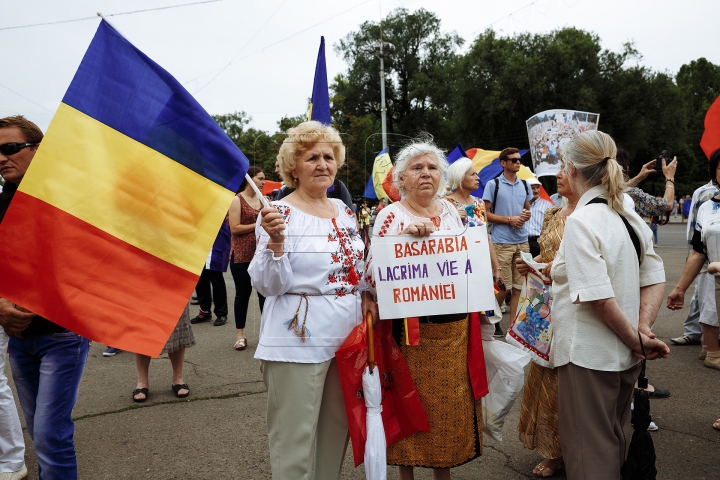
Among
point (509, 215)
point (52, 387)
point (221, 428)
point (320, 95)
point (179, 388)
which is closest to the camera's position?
point (52, 387)

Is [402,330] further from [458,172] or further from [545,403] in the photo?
[458,172]

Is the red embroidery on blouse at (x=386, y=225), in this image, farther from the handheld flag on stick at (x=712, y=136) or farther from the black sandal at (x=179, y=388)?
the handheld flag on stick at (x=712, y=136)

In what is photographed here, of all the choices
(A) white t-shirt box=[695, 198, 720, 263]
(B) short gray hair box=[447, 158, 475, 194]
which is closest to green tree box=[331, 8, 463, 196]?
(B) short gray hair box=[447, 158, 475, 194]

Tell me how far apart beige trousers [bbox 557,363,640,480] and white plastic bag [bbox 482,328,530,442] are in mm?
549

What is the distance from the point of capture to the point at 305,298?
2471 millimetres

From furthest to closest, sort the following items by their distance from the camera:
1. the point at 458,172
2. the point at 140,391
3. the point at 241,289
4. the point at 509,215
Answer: the point at 509,215
the point at 241,289
the point at 458,172
the point at 140,391

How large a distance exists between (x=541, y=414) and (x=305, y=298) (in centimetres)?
170

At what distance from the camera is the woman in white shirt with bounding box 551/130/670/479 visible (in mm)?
2268

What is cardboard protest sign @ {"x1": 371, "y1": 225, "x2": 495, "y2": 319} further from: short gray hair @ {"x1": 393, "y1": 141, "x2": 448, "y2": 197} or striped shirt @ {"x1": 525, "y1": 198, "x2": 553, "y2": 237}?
striped shirt @ {"x1": 525, "y1": 198, "x2": 553, "y2": 237}

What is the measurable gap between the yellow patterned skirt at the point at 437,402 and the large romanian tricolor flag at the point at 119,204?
4.11 ft

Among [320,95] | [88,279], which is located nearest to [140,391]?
[88,279]

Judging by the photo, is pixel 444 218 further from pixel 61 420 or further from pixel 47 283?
pixel 61 420

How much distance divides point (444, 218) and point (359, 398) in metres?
1.09

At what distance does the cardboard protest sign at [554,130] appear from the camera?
6102 millimetres
